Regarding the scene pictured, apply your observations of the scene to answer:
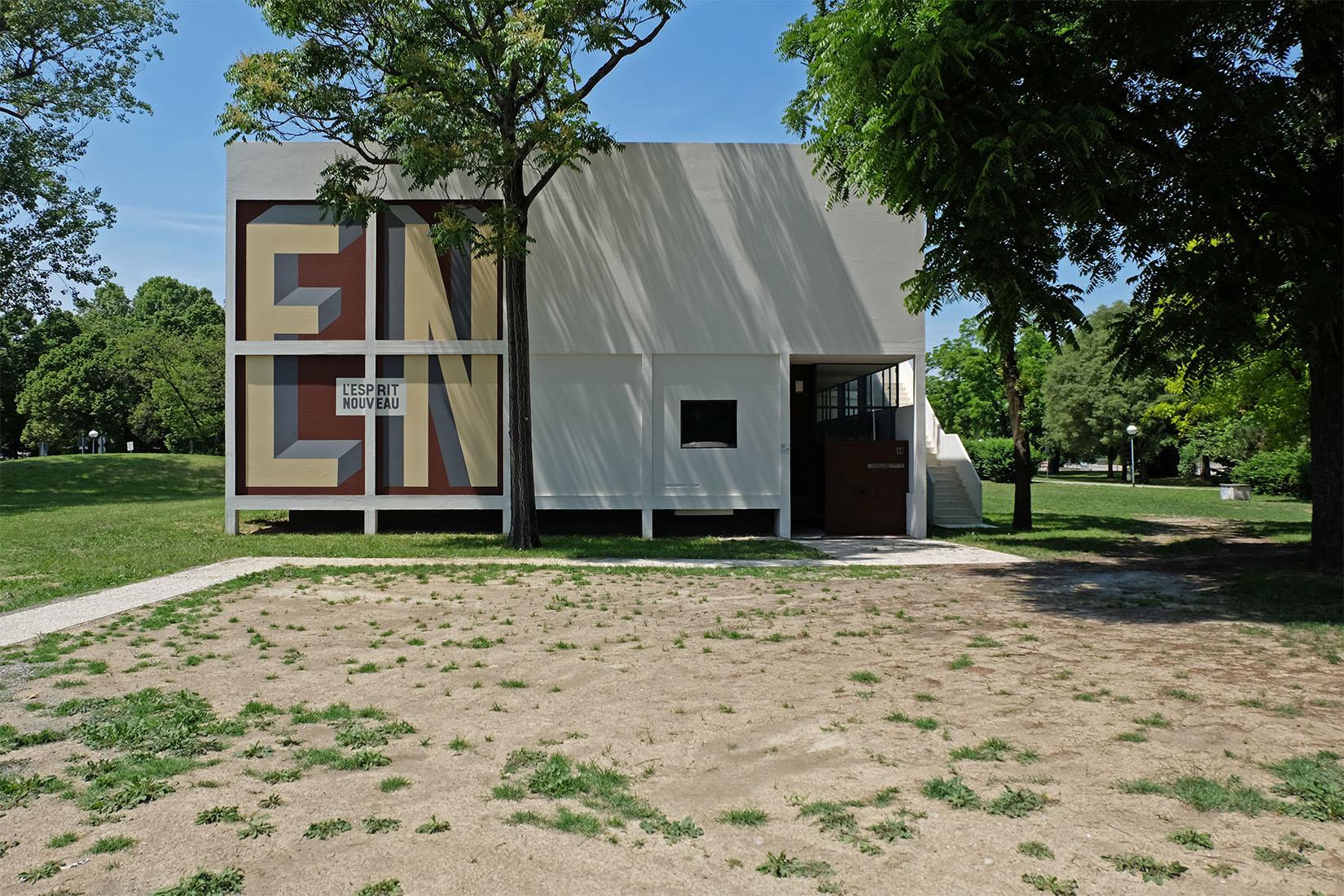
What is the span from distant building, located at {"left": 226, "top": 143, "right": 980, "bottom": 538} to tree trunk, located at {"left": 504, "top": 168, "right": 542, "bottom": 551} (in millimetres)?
1912

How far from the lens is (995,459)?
45594mm

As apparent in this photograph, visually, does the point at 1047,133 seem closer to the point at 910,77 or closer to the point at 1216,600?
the point at 910,77

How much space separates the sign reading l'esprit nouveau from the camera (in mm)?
18641

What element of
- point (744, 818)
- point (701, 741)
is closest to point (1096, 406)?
point (701, 741)

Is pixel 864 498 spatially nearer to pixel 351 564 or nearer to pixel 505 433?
pixel 505 433

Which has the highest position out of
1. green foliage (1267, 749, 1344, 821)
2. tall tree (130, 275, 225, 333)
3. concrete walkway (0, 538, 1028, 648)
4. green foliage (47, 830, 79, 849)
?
tall tree (130, 275, 225, 333)

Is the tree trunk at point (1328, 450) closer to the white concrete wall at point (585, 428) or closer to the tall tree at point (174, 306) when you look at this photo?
the white concrete wall at point (585, 428)

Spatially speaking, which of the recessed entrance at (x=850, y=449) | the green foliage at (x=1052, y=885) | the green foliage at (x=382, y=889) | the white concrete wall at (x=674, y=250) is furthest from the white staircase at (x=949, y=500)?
the green foliage at (x=382, y=889)

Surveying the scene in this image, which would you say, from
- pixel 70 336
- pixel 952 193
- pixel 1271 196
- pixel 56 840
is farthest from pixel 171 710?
pixel 70 336

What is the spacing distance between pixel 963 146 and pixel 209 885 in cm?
996

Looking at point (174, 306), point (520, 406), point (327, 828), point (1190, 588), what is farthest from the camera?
point (174, 306)

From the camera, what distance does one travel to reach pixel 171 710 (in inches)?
232

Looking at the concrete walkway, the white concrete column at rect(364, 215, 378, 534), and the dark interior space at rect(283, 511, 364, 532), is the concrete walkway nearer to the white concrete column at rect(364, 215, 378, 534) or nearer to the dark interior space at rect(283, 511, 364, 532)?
the white concrete column at rect(364, 215, 378, 534)

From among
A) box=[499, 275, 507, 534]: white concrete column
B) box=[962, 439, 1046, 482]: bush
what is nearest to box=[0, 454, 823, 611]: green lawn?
box=[499, 275, 507, 534]: white concrete column
